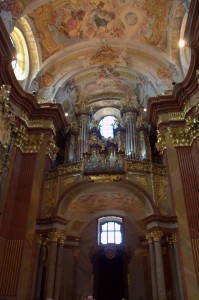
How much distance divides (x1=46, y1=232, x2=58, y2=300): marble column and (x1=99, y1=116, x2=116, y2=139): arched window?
679 centimetres

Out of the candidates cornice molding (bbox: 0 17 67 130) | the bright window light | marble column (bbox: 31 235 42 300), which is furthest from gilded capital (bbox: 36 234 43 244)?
the bright window light

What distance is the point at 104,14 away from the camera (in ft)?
45.9

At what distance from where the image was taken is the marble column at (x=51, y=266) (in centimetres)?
966

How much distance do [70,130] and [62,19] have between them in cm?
537

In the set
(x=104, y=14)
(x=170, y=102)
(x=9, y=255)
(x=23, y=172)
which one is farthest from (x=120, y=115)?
(x=9, y=255)

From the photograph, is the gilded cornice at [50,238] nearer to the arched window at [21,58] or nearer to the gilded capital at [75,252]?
the gilded capital at [75,252]

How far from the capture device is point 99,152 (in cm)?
1201

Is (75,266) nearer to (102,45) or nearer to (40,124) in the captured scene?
(40,124)

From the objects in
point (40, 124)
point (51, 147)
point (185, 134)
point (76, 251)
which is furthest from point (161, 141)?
point (76, 251)

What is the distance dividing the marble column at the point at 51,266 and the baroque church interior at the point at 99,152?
34mm

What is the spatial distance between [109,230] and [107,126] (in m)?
5.77

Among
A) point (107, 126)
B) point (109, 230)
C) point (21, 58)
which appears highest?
point (21, 58)

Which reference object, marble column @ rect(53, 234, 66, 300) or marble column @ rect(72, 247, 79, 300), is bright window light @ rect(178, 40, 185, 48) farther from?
marble column @ rect(72, 247, 79, 300)

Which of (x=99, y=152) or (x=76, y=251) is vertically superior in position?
(x=99, y=152)
